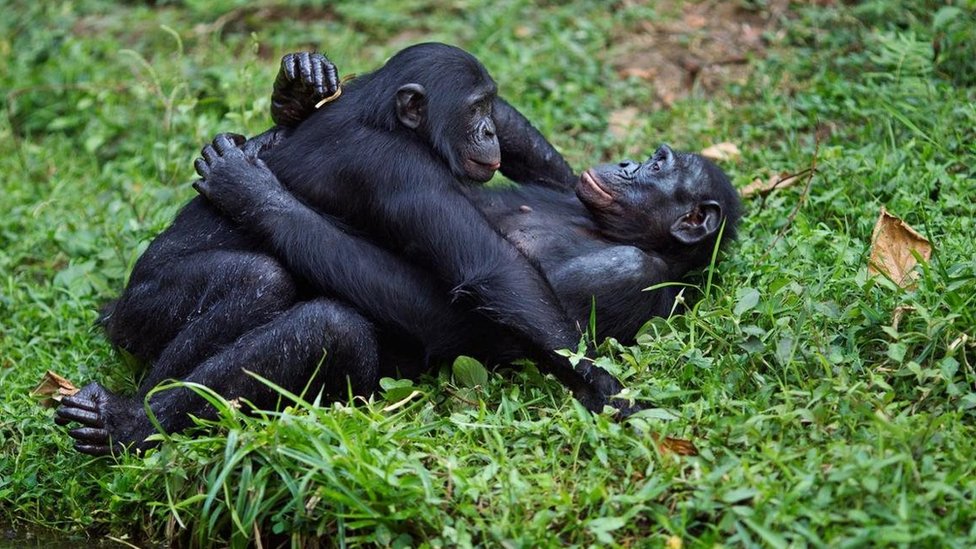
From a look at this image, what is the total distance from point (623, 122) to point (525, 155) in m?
1.69

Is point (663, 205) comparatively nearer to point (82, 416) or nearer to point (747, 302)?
point (747, 302)

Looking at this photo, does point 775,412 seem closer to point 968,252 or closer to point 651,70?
point 968,252

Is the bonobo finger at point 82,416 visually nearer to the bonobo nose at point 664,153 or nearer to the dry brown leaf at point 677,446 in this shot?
the dry brown leaf at point 677,446

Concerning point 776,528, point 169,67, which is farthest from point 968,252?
point 169,67

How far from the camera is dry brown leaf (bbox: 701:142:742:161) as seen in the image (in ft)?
23.9

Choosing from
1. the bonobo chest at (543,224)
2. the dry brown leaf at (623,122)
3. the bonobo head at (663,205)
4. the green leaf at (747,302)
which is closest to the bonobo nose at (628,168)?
the bonobo head at (663,205)

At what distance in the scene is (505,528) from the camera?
14.1 ft

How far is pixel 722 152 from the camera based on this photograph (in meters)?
7.29

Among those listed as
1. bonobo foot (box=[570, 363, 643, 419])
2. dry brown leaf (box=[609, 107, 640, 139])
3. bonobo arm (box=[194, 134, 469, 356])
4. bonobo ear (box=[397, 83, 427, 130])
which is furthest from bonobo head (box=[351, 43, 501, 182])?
dry brown leaf (box=[609, 107, 640, 139])

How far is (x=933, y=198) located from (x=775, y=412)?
94.6 inches

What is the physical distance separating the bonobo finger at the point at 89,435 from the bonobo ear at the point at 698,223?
2844 mm

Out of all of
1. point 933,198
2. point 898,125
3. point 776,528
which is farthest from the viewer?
point 898,125

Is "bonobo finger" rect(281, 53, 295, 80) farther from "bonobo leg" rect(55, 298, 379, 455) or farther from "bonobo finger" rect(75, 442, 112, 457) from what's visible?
"bonobo finger" rect(75, 442, 112, 457)

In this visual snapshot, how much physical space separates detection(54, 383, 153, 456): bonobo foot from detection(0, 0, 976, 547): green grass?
108 mm
